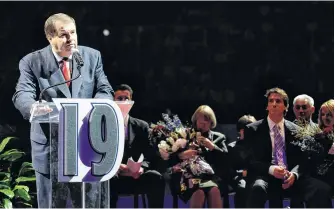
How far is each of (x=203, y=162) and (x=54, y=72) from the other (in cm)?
185

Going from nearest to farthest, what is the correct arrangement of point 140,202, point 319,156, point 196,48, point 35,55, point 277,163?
point 35,55
point 140,202
point 196,48
point 277,163
point 319,156

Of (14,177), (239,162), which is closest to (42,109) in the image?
Result: (14,177)

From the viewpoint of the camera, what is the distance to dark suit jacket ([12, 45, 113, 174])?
10609mm

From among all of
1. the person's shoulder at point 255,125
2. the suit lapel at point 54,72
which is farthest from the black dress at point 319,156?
the suit lapel at point 54,72

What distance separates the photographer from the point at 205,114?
36.8 ft

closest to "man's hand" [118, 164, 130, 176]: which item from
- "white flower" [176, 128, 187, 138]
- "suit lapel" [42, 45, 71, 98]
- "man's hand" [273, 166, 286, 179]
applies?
"white flower" [176, 128, 187, 138]

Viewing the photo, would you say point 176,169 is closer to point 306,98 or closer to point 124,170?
point 124,170

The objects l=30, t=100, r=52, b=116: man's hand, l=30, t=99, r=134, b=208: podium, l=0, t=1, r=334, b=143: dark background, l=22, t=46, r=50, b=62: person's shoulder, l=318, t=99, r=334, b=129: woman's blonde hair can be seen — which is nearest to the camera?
l=30, t=99, r=134, b=208: podium

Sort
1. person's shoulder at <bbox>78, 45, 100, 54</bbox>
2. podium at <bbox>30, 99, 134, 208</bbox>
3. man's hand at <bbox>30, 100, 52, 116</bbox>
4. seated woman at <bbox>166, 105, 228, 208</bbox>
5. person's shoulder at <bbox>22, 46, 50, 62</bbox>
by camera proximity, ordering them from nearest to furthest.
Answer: podium at <bbox>30, 99, 134, 208</bbox> < man's hand at <bbox>30, 100, 52, 116</bbox> < person's shoulder at <bbox>22, 46, 50, 62</bbox> < person's shoulder at <bbox>78, 45, 100, 54</bbox> < seated woman at <bbox>166, 105, 228, 208</bbox>

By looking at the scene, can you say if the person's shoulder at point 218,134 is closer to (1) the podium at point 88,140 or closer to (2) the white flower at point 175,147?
(2) the white flower at point 175,147

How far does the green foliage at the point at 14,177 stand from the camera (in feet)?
36.0

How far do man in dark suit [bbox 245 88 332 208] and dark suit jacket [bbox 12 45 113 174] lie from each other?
1.65m

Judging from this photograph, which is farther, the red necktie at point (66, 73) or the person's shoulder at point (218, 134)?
the person's shoulder at point (218, 134)

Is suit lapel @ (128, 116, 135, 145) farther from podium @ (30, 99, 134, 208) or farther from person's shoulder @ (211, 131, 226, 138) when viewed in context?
podium @ (30, 99, 134, 208)
